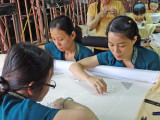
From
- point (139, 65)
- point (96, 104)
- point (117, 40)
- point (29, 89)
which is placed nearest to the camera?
point (29, 89)

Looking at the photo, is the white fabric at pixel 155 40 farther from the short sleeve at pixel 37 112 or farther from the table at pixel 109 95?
the short sleeve at pixel 37 112

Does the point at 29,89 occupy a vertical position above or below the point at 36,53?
below

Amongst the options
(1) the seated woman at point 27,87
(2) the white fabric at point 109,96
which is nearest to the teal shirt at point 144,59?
(2) the white fabric at point 109,96

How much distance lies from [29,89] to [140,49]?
2.76 ft

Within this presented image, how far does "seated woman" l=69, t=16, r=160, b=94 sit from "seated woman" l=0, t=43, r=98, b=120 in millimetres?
409

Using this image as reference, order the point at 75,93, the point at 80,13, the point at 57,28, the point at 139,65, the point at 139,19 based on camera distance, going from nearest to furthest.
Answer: the point at 75,93, the point at 139,65, the point at 57,28, the point at 139,19, the point at 80,13

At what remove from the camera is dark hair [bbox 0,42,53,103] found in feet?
2.15

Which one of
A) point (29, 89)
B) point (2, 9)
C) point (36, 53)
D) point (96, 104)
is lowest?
point (96, 104)

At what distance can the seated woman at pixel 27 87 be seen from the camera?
61cm

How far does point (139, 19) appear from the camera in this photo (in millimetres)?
3293

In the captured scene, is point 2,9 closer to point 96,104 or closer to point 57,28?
point 57,28

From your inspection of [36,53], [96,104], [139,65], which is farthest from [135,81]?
[36,53]

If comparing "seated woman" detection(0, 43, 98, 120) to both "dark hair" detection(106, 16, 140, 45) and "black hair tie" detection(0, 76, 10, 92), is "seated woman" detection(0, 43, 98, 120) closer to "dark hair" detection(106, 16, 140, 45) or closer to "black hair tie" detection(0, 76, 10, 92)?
"black hair tie" detection(0, 76, 10, 92)

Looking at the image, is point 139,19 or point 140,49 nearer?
point 140,49
